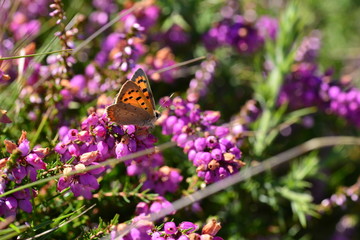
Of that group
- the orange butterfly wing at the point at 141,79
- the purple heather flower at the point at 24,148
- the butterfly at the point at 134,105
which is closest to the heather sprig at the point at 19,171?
the purple heather flower at the point at 24,148

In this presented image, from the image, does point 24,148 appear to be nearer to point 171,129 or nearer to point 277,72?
point 171,129

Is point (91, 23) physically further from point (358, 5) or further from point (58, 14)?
point (358, 5)

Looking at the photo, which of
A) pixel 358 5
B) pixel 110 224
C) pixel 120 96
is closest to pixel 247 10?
pixel 358 5

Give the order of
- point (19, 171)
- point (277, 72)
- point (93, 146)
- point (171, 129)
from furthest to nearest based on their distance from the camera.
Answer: point (277, 72) → point (171, 129) → point (93, 146) → point (19, 171)

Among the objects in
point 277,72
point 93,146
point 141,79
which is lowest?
point 277,72

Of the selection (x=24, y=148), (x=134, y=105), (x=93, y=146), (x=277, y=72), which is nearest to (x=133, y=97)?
(x=134, y=105)

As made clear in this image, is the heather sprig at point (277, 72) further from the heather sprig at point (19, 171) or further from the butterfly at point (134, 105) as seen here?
the heather sprig at point (19, 171)

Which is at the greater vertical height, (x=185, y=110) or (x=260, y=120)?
(x=185, y=110)
